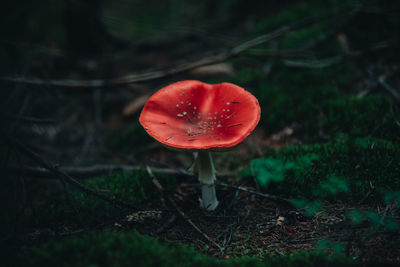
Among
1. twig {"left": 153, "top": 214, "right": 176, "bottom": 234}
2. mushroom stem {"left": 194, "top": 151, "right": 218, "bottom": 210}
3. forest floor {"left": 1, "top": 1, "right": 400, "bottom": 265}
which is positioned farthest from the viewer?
mushroom stem {"left": 194, "top": 151, "right": 218, "bottom": 210}

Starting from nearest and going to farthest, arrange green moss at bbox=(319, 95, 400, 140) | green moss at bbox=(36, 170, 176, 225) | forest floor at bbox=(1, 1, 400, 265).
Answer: forest floor at bbox=(1, 1, 400, 265)
green moss at bbox=(36, 170, 176, 225)
green moss at bbox=(319, 95, 400, 140)

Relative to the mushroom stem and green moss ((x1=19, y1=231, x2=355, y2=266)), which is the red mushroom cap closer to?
the mushroom stem

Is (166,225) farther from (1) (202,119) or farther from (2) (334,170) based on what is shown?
(2) (334,170)

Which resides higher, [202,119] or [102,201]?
[202,119]

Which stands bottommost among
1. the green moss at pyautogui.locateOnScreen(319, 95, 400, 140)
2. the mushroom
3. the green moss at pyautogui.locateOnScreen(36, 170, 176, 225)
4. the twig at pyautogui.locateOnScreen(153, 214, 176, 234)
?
the twig at pyautogui.locateOnScreen(153, 214, 176, 234)

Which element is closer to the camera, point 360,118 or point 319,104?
point 360,118

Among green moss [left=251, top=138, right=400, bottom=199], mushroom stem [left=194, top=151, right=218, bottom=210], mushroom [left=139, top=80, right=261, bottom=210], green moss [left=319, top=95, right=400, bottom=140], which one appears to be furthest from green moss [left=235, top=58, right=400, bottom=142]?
mushroom stem [left=194, top=151, right=218, bottom=210]

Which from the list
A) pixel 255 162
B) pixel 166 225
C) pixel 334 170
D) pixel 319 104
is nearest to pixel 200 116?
pixel 255 162

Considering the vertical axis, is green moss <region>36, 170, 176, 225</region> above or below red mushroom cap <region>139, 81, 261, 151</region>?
below
